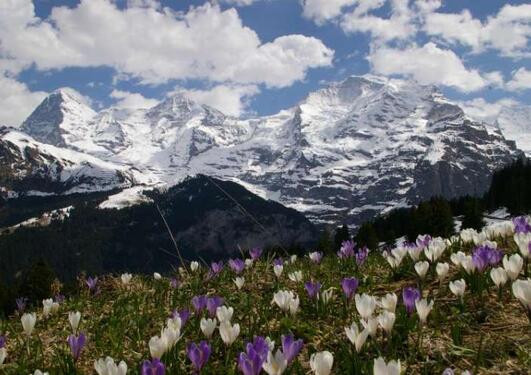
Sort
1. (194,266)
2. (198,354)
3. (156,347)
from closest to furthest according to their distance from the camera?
(198,354) < (156,347) < (194,266)

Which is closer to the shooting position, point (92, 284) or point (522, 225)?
point (522, 225)

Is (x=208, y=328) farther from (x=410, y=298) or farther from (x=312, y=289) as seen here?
(x=410, y=298)

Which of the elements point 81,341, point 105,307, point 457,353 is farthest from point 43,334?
point 457,353

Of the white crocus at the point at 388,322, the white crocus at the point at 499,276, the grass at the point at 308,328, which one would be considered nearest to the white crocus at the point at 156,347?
Answer: the grass at the point at 308,328

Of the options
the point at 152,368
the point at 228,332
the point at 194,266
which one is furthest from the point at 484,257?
the point at 194,266

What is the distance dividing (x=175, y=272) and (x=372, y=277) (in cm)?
355

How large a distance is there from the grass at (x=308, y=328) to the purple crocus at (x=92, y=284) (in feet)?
0.64

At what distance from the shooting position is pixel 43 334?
19.2 ft

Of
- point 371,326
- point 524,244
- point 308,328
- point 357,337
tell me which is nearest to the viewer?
point 357,337

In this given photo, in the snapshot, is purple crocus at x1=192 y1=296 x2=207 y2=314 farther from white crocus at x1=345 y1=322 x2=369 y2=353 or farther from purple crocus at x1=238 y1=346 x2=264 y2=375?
purple crocus at x1=238 y1=346 x2=264 y2=375

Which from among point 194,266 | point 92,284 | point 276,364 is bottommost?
point 92,284

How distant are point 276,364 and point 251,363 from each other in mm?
160

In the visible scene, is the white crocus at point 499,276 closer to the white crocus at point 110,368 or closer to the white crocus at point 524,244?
the white crocus at point 524,244

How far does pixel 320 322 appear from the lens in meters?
4.84
